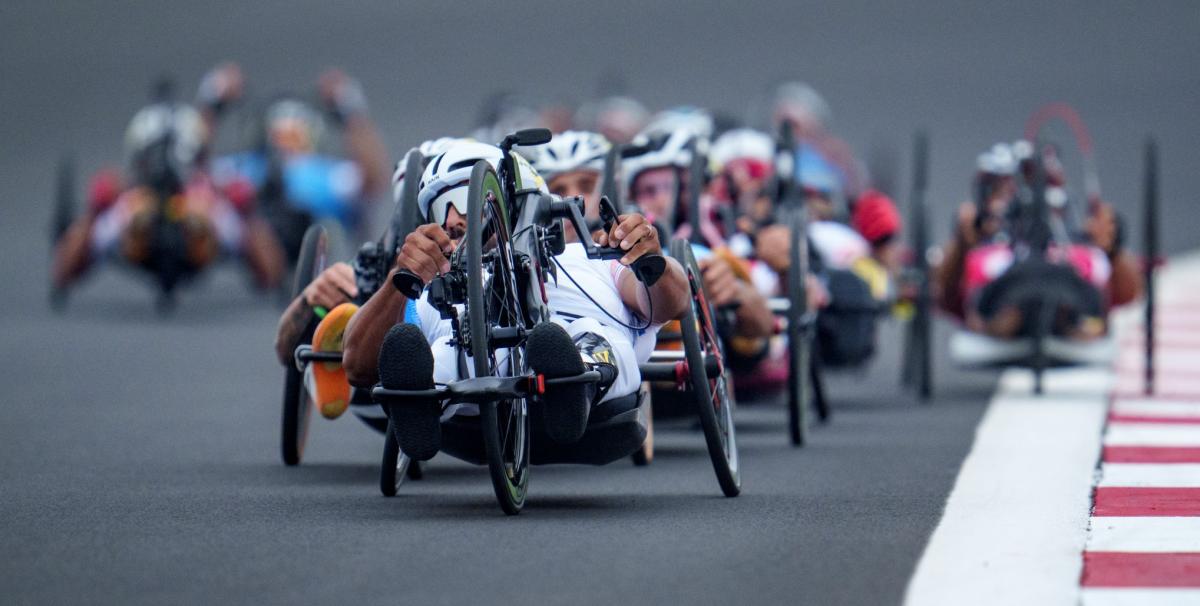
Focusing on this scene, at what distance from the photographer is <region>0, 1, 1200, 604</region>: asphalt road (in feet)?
20.4

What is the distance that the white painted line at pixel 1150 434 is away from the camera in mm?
9938

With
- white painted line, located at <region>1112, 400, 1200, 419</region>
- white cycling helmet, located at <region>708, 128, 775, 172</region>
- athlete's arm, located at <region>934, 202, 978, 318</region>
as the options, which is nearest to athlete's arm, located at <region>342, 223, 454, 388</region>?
white painted line, located at <region>1112, 400, 1200, 419</region>

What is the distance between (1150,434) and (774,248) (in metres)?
2.00

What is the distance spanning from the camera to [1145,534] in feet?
22.9

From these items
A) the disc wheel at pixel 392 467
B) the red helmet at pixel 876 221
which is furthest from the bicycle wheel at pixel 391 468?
the red helmet at pixel 876 221

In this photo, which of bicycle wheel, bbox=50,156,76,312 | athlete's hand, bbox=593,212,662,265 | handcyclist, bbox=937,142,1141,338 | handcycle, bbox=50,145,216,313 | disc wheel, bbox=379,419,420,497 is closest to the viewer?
athlete's hand, bbox=593,212,662,265

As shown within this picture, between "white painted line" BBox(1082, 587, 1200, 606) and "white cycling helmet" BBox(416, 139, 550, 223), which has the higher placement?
"white cycling helmet" BBox(416, 139, 550, 223)

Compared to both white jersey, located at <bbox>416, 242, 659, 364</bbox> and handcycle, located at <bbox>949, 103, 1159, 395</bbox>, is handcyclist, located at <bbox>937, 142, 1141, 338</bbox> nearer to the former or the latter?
handcycle, located at <bbox>949, 103, 1159, 395</bbox>

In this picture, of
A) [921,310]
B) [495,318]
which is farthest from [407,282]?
[921,310]

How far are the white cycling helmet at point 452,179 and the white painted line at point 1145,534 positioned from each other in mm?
2112

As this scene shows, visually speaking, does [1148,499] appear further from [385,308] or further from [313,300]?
[313,300]

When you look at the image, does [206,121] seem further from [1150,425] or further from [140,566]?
[140,566]

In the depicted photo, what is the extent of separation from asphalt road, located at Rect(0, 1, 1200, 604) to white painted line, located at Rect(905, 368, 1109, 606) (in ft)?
0.44

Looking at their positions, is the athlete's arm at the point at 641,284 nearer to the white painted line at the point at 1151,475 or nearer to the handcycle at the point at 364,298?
the handcycle at the point at 364,298
